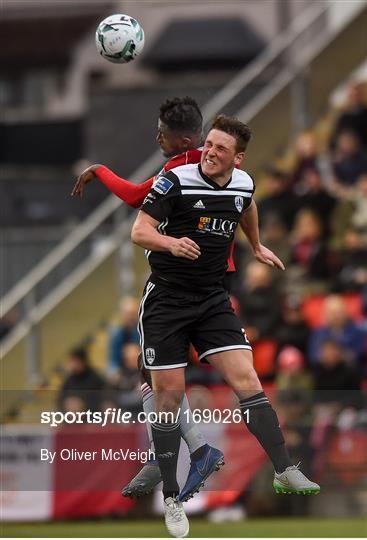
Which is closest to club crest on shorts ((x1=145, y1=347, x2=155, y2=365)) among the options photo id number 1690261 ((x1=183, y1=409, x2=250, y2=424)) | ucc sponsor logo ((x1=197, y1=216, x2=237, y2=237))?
photo id number 1690261 ((x1=183, y1=409, x2=250, y2=424))

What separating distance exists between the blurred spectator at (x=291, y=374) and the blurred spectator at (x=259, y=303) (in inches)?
20.8

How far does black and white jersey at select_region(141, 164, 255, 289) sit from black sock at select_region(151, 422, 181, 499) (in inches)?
34.9

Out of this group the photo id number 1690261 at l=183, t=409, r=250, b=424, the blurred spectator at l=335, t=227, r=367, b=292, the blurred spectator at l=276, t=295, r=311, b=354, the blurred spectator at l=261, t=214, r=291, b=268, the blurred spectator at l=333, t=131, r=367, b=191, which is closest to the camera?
the photo id number 1690261 at l=183, t=409, r=250, b=424

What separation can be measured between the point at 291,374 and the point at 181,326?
17.3 feet

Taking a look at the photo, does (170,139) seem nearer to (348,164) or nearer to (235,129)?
(235,129)

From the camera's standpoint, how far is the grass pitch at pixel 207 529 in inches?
534

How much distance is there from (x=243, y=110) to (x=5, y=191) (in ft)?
18.8

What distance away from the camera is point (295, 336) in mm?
15195

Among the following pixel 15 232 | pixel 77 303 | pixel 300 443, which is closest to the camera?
pixel 300 443

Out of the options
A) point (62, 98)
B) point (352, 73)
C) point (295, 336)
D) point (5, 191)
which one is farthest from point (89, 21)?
point (295, 336)

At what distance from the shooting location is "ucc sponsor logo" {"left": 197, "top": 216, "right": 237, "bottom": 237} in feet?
30.8

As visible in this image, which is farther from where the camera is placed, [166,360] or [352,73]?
[352,73]

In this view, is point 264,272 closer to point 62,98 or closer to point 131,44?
point 131,44

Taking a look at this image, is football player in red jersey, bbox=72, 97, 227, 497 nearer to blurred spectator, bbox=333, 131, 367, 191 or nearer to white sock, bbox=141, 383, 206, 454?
white sock, bbox=141, 383, 206, 454
